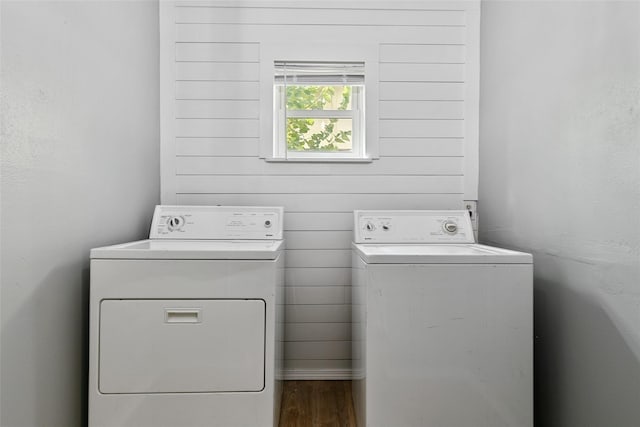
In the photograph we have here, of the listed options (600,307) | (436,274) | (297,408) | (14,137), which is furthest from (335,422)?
(14,137)

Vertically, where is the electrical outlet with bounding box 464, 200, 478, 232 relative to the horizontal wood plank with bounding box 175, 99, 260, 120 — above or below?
below

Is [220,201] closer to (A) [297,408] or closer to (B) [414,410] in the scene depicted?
(A) [297,408]

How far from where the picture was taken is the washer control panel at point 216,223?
69.8 inches

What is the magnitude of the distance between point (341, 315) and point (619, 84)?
1557 mm

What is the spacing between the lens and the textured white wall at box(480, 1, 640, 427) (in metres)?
0.99

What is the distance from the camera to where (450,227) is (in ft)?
5.92

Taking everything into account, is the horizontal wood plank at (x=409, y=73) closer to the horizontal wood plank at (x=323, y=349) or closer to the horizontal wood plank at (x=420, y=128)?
the horizontal wood plank at (x=420, y=128)

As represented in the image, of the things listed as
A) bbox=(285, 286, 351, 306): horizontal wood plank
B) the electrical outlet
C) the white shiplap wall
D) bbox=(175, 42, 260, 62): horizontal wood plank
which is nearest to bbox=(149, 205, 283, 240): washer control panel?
the white shiplap wall

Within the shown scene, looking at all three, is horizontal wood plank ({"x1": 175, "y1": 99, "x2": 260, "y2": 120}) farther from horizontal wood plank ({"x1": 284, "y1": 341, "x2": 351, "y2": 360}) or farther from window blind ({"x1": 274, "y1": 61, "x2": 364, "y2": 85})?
horizontal wood plank ({"x1": 284, "y1": 341, "x2": 351, "y2": 360})

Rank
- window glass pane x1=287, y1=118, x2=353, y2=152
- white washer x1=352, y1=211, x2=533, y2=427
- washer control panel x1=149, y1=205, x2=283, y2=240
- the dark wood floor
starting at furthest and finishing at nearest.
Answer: window glass pane x1=287, y1=118, x2=353, y2=152, washer control panel x1=149, y1=205, x2=283, y2=240, the dark wood floor, white washer x1=352, y1=211, x2=533, y2=427

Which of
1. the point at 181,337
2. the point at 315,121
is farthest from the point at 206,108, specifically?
the point at 181,337

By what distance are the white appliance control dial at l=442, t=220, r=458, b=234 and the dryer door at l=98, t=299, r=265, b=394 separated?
3.51 feet

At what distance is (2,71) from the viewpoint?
94 centimetres

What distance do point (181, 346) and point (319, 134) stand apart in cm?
135
